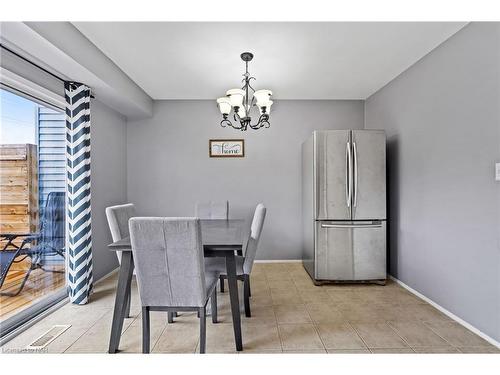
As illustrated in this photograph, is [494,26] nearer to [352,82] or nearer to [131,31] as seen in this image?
[352,82]

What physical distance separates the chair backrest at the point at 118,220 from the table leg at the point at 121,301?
16.9 inches

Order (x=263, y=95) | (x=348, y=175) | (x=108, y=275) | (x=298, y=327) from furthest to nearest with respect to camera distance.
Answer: (x=108, y=275), (x=348, y=175), (x=263, y=95), (x=298, y=327)

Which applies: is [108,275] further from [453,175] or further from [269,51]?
[453,175]

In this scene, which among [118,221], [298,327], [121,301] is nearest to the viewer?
[121,301]

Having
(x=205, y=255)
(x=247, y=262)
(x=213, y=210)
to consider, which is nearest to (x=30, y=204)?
(x=205, y=255)

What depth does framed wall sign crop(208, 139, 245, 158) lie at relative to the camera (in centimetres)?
434

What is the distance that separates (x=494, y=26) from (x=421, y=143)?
3.70 ft

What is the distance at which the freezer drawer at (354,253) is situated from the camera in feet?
11.3

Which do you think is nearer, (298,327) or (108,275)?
(298,327)

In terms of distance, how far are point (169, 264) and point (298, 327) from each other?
49.4 inches

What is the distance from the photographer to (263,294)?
3176mm

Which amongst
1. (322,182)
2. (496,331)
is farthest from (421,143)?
(496,331)

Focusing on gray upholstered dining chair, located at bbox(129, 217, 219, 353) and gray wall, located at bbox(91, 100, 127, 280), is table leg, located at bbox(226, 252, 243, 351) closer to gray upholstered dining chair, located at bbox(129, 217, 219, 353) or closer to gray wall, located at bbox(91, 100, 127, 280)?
gray upholstered dining chair, located at bbox(129, 217, 219, 353)

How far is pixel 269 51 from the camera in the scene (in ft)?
9.10
